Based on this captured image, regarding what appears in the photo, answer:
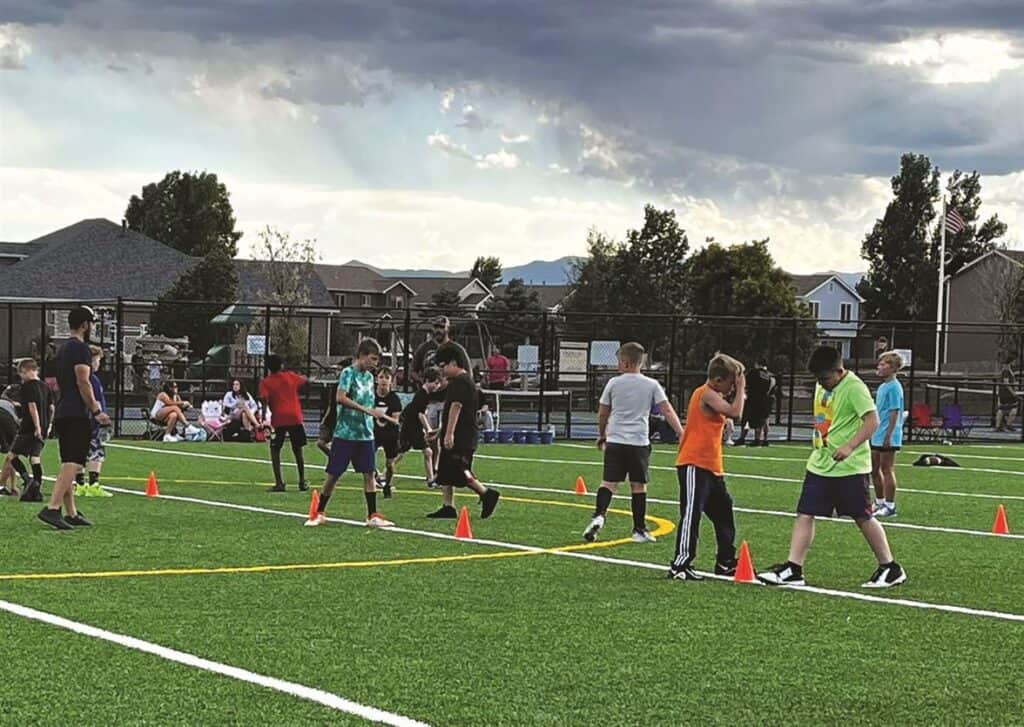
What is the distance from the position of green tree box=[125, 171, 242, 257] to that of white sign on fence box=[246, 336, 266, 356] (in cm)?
6851

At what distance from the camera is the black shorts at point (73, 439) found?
13.3 meters

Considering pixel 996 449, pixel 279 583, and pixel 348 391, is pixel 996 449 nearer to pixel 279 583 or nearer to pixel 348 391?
pixel 348 391

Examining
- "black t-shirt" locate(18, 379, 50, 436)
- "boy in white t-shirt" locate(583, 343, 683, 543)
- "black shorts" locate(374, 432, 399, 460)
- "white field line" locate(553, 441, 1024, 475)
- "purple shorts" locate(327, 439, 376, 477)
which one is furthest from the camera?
"white field line" locate(553, 441, 1024, 475)

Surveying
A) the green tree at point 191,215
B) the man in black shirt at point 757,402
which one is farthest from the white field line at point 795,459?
the green tree at point 191,215

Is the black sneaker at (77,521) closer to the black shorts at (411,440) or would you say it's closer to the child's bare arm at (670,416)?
the child's bare arm at (670,416)

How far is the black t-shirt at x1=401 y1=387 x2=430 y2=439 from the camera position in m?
18.9

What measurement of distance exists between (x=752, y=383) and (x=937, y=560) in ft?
58.2

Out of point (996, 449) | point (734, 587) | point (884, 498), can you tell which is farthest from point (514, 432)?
point (734, 587)

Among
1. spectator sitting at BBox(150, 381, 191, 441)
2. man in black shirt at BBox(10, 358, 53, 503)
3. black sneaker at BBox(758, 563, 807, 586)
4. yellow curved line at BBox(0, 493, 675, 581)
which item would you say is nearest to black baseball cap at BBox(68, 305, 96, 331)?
yellow curved line at BBox(0, 493, 675, 581)

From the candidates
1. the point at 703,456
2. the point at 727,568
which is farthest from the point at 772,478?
the point at 703,456

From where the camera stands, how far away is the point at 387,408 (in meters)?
19.2

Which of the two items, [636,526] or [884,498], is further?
[884,498]

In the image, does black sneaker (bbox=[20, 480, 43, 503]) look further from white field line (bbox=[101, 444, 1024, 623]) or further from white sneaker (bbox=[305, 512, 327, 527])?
white sneaker (bbox=[305, 512, 327, 527])

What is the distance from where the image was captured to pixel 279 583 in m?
10.5
